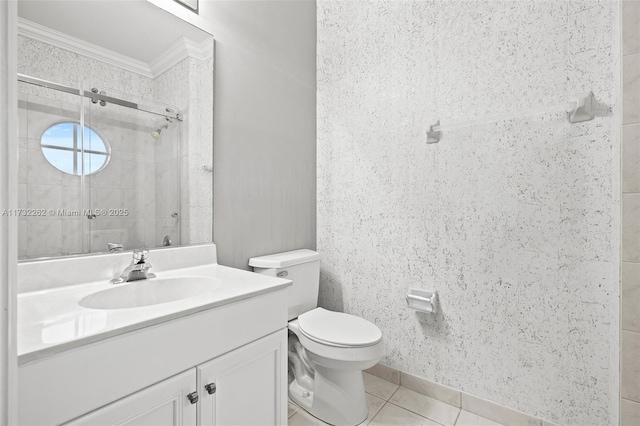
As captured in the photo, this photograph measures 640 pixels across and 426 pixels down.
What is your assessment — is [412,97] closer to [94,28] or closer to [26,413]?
[94,28]

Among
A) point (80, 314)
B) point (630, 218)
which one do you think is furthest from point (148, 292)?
point (630, 218)

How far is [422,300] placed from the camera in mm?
1617

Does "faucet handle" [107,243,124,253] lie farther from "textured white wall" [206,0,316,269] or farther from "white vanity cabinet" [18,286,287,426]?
"white vanity cabinet" [18,286,287,426]

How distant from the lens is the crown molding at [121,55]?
100 cm

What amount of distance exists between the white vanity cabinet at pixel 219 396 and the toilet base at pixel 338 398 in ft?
1.23

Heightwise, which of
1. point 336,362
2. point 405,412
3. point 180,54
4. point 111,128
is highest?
point 180,54

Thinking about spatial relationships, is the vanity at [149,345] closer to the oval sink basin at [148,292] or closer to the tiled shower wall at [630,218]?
the oval sink basin at [148,292]

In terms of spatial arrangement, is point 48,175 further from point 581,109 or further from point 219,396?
point 581,109

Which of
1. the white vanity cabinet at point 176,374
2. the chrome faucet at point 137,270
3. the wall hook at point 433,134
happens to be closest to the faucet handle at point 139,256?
the chrome faucet at point 137,270

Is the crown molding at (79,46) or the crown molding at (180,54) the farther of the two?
the crown molding at (180,54)

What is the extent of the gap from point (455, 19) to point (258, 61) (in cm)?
108

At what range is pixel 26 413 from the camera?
587 millimetres

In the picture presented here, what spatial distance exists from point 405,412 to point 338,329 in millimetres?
573

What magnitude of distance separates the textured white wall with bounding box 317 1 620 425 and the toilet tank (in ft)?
0.85
